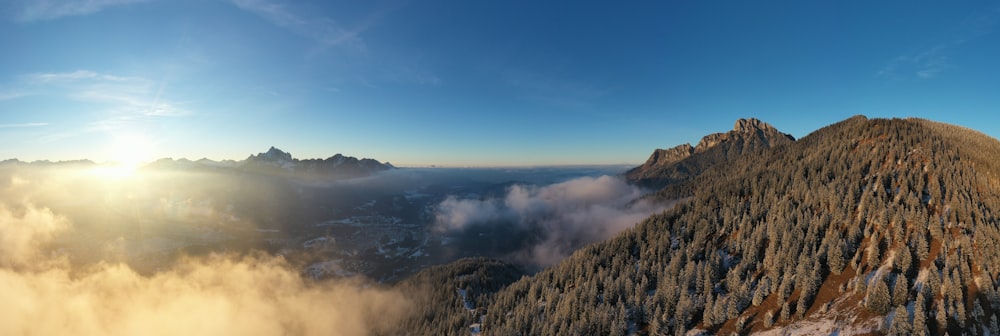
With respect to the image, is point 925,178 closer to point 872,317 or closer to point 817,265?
point 817,265

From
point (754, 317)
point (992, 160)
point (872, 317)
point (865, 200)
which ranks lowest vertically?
point (754, 317)

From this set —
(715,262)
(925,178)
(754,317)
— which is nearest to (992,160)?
(925,178)

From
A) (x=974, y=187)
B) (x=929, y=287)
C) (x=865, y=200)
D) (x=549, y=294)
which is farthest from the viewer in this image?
(x=549, y=294)

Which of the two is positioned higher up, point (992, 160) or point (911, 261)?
point (992, 160)
